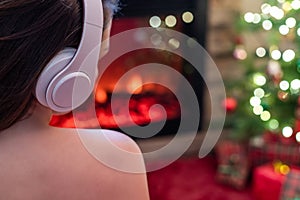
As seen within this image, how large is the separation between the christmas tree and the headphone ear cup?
5.97 ft

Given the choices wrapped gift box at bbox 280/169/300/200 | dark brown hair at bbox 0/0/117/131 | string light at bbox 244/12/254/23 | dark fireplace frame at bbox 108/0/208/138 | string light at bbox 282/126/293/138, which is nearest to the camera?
dark brown hair at bbox 0/0/117/131

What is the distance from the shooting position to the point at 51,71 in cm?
64

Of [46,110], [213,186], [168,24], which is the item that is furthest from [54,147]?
[168,24]

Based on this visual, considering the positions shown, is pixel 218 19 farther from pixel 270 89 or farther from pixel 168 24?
pixel 270 89

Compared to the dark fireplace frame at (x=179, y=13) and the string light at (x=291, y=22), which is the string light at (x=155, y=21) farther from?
the string light at (x=291, y=22)

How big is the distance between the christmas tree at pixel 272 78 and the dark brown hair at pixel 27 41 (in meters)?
1.84

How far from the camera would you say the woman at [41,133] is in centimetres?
59

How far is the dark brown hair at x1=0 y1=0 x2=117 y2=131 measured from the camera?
1.94ft

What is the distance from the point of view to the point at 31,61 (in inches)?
24.0

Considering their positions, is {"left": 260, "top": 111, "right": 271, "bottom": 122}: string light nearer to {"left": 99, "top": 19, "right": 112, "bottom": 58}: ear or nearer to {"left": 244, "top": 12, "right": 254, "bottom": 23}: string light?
{"left": 244, "top": 12, "right": 254, "bottom": 23}: string light

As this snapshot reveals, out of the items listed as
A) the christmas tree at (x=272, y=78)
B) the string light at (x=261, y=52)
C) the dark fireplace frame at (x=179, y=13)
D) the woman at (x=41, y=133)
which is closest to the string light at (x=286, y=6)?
the christmas tree at (x=272, y=78)

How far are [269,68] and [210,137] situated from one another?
1755 mm

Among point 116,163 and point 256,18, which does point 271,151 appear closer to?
point 256,18

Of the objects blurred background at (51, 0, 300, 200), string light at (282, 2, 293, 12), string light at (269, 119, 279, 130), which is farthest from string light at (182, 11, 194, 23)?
string light at (269, 119, 279, 130)
